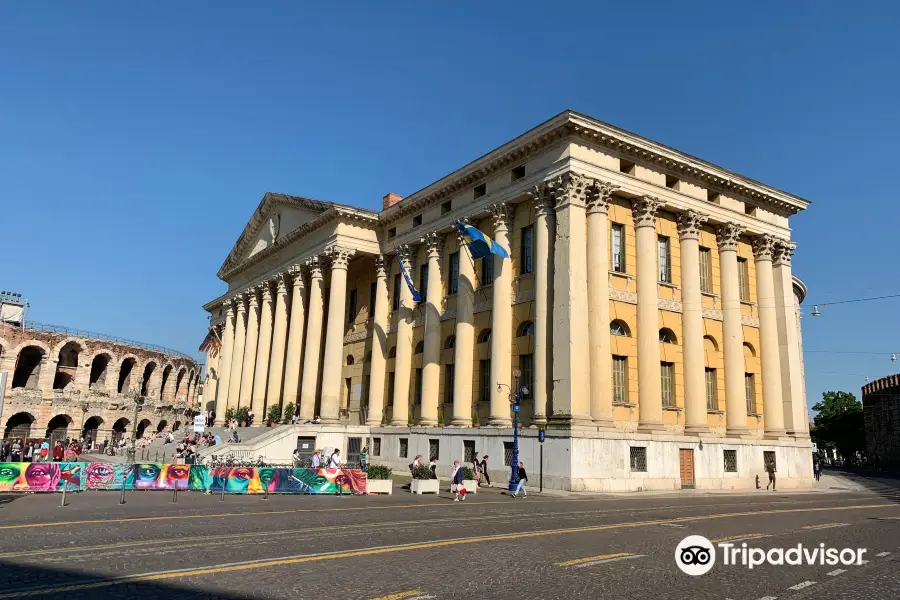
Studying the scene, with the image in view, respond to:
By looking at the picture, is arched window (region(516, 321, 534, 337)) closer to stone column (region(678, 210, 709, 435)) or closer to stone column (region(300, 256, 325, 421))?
stone column (region(678, 210, 709, 435))

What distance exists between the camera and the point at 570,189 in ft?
97.0

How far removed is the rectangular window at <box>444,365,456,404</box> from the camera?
36250 millimetres

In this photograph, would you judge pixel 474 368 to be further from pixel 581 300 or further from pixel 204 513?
pixel 204 513

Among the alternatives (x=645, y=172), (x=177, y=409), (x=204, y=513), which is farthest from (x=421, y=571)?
(x=177, y=409)

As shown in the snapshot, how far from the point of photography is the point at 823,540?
1352cm

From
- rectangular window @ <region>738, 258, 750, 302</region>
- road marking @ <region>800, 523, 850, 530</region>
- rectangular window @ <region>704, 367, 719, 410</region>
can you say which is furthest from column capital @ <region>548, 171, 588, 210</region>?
road marking @ <region>800, 523, 850, 530</region>

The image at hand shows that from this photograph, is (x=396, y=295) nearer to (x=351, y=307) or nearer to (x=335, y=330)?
(x=335, y=330)

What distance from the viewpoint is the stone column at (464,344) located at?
3356 centimetres

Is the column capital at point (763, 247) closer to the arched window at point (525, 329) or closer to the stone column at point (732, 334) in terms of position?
the stone column at point (732, 334)

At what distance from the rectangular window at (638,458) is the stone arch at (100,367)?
59558mm

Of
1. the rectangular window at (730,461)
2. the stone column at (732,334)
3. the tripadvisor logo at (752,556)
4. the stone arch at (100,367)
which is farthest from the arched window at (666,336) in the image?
the stone arch at (100,367)

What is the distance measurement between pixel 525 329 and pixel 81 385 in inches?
2115

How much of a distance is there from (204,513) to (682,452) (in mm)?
21729

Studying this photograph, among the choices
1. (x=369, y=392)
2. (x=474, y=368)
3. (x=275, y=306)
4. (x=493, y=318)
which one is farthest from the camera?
(x=275, y=306)
